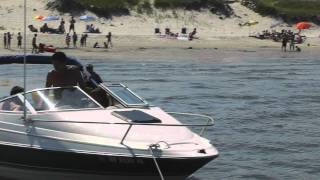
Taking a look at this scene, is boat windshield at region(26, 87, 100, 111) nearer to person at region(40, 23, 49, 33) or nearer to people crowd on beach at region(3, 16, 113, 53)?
people crowd on beach at region(3, 16, 113, 53)

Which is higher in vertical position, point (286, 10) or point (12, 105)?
point (286, 10)

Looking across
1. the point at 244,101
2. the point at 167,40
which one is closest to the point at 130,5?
the point at 167,40

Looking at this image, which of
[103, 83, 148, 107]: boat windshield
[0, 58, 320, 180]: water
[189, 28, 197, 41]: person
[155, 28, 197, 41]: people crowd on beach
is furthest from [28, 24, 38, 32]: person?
[103, 83, 148, 107]: boat windshield

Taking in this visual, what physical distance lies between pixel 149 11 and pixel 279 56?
1882cm

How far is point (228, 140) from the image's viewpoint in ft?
59.2

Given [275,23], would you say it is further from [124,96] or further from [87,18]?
[124,96]

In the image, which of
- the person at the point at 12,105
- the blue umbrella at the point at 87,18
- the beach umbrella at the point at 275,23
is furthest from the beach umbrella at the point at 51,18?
the person at the point at 12,105

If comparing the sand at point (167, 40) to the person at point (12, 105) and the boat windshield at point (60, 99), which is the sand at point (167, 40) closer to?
the person at point (12, 105)

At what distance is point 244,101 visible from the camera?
1069 inches

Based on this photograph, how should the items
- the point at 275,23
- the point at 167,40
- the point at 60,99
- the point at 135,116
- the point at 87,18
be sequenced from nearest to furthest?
the point at 135,116, the point at 60,99, the point at 167,40, the point at 87,18, the point at 275,23

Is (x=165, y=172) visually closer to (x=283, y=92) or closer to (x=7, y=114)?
(x=7, y=114)

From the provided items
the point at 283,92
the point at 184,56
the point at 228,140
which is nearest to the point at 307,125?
the point at 228,140

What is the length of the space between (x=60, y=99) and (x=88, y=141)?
1.25 m

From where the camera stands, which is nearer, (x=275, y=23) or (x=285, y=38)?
(x=285, y=38)
